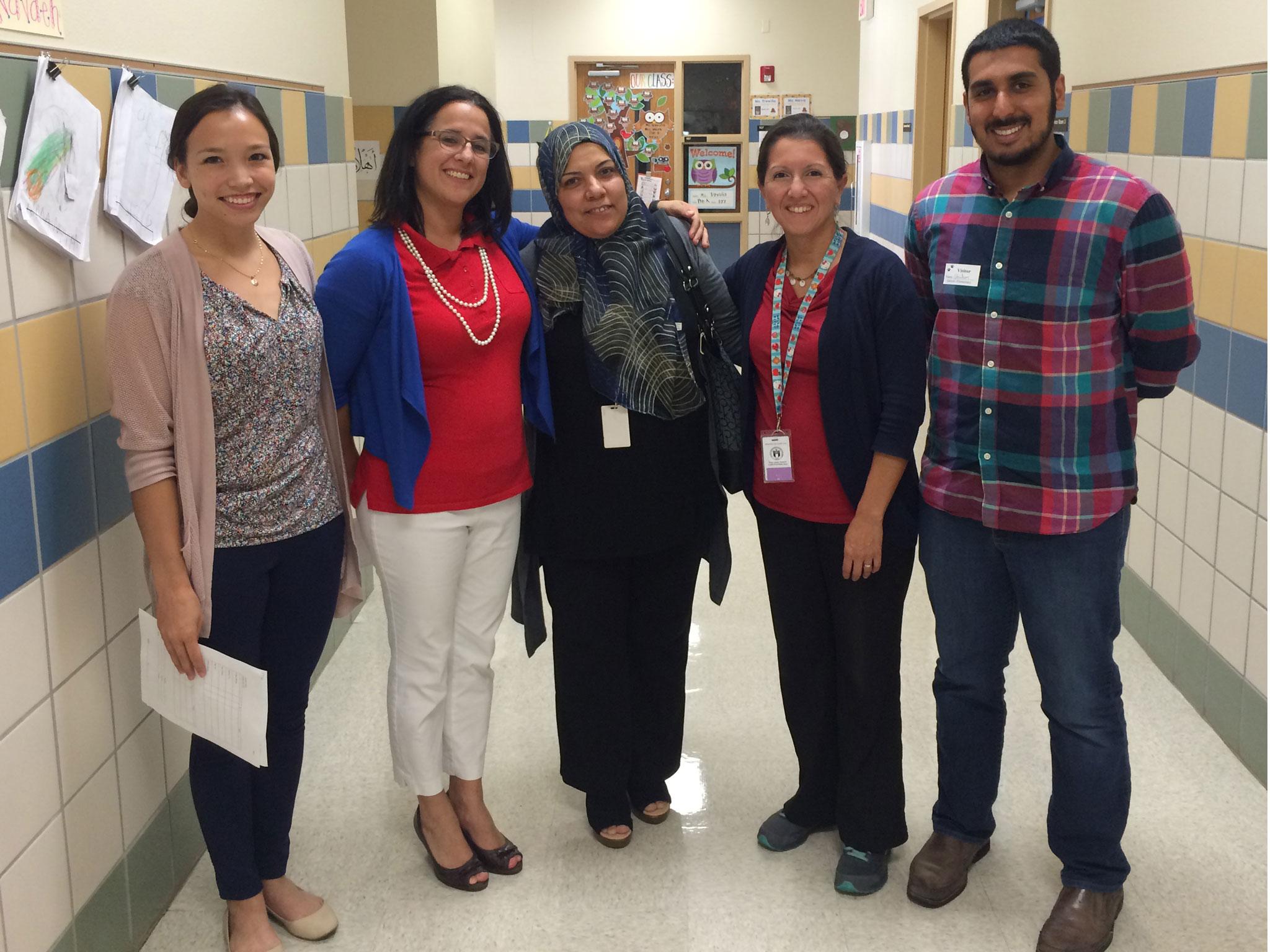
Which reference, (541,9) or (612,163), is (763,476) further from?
(541,9)

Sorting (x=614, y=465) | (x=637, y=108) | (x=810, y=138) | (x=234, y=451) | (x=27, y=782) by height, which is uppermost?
(x=637, y=108)

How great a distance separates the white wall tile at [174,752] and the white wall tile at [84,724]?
10.0 inches

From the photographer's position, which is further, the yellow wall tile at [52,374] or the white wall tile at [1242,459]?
the white wall tile at [1242,459]

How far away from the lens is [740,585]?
4.14 meters

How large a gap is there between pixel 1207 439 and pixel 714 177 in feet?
24.9

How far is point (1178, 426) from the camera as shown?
10.5ft

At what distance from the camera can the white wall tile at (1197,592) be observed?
300 centimetres

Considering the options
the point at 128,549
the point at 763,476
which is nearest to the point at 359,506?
the point at 128,549

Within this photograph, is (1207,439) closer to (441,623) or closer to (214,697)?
(441,623)

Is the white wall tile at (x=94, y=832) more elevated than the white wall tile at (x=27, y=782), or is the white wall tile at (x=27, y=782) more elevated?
the white wall tile at (x=27, y=782)

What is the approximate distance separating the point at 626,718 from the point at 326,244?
1863 millimetres

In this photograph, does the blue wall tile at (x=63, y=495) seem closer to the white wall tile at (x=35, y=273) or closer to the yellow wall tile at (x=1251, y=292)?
the white wall tile at (x=35, y=273)

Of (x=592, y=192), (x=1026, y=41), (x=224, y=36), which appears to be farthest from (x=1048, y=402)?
(x=224, y=36)

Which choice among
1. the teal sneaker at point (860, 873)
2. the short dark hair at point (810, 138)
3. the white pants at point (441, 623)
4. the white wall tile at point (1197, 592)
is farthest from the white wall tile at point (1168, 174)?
the white pants at point (441, 623)
